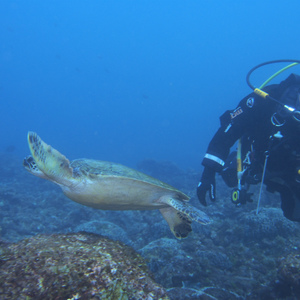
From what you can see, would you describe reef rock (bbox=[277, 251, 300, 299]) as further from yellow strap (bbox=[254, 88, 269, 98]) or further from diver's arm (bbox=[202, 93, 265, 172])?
yellow strap (bbox=[254, 88, 269, 98])

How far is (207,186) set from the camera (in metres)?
3.69

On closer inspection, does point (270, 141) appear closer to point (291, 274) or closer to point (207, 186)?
point (207, 186)

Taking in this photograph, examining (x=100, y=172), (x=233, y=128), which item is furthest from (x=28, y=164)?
(x=233, y=128)

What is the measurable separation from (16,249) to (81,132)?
445ft

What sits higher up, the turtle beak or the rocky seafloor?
the turtle beak

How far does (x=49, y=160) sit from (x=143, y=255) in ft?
10.3

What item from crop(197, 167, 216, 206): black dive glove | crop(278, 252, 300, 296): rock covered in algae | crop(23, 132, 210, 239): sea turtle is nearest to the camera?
crop(23, 132, 210, 239): sea turtle

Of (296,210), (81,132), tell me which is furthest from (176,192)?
(81,132)

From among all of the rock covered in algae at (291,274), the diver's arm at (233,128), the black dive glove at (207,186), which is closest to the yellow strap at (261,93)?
the diver's arm at (233,128)

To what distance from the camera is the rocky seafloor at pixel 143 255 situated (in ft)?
4.40

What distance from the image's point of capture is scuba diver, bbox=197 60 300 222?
3.18 m

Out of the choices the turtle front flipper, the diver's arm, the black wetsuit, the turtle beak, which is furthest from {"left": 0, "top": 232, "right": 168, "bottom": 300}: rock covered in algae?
the black wetsuit

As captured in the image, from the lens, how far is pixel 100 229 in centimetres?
611

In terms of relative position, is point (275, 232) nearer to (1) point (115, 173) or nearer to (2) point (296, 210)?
(2) point (296, 210)
